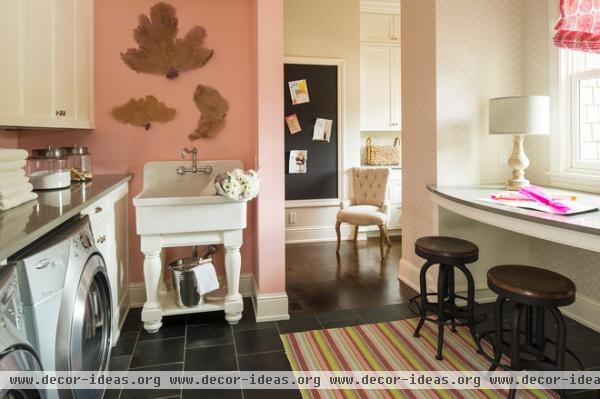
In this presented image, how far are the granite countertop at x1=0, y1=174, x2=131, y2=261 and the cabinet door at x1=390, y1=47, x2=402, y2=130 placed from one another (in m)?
3.82

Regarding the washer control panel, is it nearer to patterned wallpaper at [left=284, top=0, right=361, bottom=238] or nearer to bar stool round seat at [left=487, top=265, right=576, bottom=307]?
bar stool round seat at [left=487, top=265, right=576, bottom=307]

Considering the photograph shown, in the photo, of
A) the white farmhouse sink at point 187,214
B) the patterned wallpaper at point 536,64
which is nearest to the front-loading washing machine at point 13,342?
the white farmhouse sink at point 187,214

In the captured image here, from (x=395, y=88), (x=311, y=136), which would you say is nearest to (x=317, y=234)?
(x=311, y=136)

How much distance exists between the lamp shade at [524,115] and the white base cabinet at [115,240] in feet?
8.09

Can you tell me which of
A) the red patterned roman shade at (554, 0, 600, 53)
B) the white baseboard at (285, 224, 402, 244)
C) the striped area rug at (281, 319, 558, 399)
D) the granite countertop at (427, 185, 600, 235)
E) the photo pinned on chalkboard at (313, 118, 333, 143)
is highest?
the red patterned roman shade at (554, 0, 600, 53)

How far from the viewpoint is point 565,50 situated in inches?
112

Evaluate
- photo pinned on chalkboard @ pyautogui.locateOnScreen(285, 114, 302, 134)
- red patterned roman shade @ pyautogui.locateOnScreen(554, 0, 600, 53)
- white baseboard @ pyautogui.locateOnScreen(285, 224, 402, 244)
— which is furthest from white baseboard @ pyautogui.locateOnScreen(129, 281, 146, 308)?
red patterned roman shade @ pyautogui.locateOnScreen(554, 0, 600, 53)

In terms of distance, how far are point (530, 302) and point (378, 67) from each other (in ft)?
13.5

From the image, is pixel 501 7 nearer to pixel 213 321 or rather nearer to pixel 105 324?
pixel 213 321

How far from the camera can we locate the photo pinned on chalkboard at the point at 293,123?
4891 mm

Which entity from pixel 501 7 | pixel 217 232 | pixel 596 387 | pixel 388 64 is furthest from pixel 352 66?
pixel 596 387

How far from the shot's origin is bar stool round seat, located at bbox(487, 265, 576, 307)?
5.50 ft

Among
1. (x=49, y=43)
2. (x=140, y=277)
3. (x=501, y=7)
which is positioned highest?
(x=501, y=7)

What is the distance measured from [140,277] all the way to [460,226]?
2.38 meters
